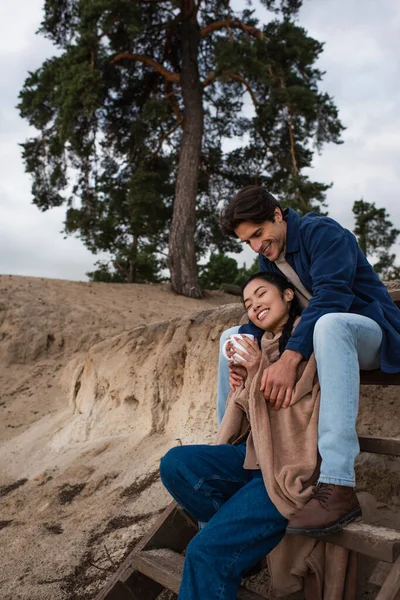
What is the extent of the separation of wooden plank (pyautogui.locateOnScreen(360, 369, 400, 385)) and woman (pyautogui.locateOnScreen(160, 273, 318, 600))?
1.33 ft

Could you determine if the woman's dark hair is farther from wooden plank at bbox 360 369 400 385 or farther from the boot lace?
the boot lace

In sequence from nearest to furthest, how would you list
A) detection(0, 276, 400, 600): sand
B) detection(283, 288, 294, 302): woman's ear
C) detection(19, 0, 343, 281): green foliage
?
detection(283, 288, 294, 302): woman's ear
detection(0, 276, 400, 600): sand
detection(19, 0, 343, 281): green foliage

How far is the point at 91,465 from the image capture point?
14.5 ft

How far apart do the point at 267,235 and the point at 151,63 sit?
12155 millimetres

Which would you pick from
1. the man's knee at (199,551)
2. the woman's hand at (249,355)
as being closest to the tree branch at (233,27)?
the woman's hand at (249,355)

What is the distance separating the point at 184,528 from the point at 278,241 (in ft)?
4.65

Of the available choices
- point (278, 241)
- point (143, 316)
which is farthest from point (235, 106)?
point (278, 241)

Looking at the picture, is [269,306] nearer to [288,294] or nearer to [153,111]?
[288,294]

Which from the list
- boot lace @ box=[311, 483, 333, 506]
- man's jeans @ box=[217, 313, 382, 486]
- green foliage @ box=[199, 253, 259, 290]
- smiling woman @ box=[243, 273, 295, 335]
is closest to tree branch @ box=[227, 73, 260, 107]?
green foliage @ box=[199, 253, 259, 290]

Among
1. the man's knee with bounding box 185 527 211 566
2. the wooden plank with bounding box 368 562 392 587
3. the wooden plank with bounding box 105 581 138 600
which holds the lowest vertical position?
the wooden plank with bounding box 105 581 138 600

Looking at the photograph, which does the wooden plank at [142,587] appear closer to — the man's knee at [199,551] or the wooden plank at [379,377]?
the man's knee at [199,551]

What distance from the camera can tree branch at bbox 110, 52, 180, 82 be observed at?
1295cm

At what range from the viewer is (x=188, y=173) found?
512 inches

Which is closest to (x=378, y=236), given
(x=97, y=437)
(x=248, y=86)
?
(x=248, y=86)
